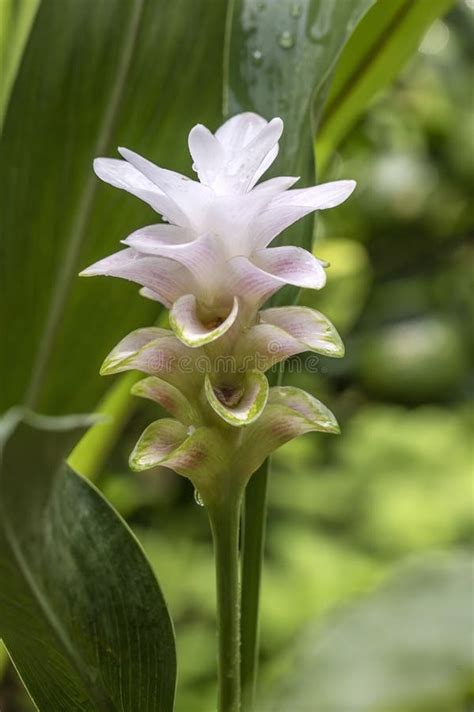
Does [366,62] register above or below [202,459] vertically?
above

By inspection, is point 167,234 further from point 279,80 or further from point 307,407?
point 279,80

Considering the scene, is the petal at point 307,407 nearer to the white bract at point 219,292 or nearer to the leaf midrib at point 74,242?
the white bract at point 219,292

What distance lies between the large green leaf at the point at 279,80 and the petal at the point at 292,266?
0.10 m

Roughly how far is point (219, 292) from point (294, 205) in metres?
0.04

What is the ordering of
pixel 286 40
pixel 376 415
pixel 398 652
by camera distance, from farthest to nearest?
pixel 376 415 < pixel 286 40 < pixel 398 652

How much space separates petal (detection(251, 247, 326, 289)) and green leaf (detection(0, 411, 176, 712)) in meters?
0.09

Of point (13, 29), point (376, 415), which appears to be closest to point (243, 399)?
point (13, 29)

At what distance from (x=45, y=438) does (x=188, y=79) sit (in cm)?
37

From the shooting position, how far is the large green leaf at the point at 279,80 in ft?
1.32

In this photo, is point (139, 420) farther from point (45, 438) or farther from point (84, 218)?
point (45, 438)

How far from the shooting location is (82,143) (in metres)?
0.55

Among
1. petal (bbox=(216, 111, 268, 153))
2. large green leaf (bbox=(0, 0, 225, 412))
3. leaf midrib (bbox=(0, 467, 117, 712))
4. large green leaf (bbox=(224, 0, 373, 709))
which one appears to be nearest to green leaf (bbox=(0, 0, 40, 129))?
large green leaf (bbox=(0, 0, 225, 412))

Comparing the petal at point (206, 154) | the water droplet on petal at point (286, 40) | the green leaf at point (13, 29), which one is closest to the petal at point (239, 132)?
the petal at point (206, 154)

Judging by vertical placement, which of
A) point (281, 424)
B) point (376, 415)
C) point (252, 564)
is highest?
point (281, 424)
